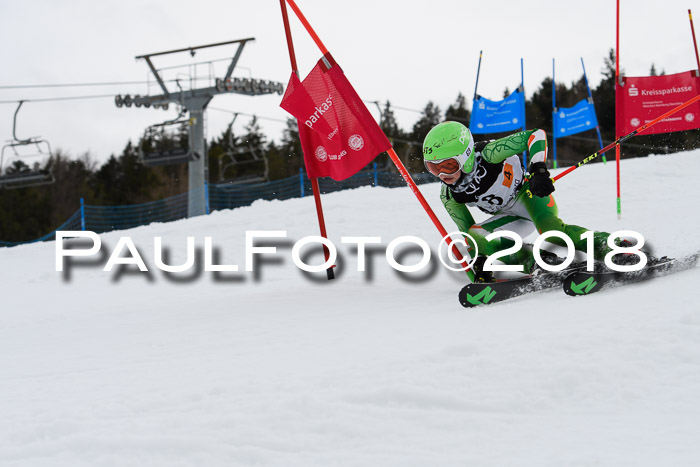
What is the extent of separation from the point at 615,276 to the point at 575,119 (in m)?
12.2

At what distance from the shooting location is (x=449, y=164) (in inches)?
180

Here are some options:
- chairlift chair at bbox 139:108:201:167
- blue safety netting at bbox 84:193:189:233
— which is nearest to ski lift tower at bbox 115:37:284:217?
chairlift chair at bbox 139:108:201:167

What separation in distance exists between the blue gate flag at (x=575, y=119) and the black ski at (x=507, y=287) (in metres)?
11.4

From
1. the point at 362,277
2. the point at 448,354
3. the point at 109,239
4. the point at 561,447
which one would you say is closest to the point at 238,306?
the point at 362,277

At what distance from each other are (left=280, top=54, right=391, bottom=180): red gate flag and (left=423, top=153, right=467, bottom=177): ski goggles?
38.1 inches

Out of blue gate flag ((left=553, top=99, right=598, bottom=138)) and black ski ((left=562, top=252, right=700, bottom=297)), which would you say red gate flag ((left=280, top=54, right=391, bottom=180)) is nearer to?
black ski ((left=562, top=252, right=700, bottom=297))

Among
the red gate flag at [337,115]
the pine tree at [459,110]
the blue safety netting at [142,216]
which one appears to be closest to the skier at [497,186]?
the red gate flag at [337,115]

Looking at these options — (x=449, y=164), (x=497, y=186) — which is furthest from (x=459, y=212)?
(x=449, y=164)

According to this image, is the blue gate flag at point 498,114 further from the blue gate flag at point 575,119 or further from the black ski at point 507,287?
the black ski at point 507,287

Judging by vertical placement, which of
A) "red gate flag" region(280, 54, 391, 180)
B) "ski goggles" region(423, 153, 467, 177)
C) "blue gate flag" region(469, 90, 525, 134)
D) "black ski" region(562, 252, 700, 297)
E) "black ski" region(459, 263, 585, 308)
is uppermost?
"blue gate flag" region(469, 90, 525, 134)

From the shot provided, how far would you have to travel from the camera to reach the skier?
4.49 meters

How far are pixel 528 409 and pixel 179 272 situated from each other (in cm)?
642

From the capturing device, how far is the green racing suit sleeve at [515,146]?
4.51 meters

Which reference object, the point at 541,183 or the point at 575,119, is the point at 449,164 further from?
the point at 575,119
